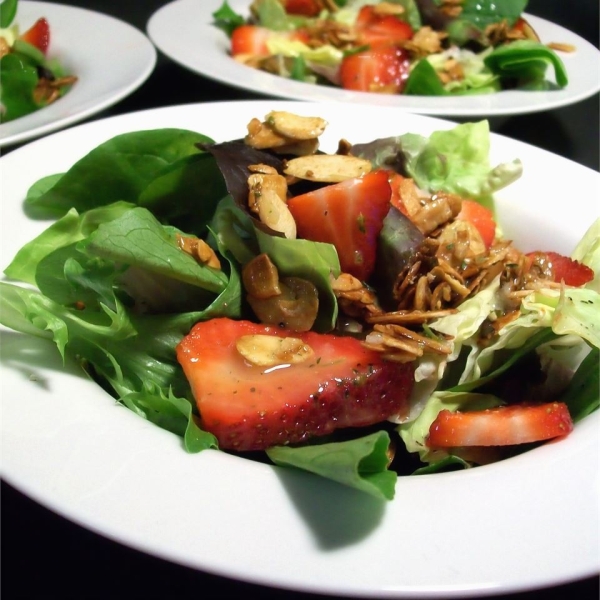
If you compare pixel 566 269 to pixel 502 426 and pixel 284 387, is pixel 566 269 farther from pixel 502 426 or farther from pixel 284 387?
pixel 284 387

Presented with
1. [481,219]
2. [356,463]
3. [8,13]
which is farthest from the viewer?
[8,13]

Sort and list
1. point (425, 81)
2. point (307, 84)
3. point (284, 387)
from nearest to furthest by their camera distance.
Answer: point (284, 387)
point (307, 84)
point (425, 81)

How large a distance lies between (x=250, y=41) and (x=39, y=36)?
72 cm

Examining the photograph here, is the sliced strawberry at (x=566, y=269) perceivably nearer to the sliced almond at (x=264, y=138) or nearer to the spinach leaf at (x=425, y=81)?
the sliced almond at (x=264, y=138)

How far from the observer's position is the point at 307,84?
1.99 meters

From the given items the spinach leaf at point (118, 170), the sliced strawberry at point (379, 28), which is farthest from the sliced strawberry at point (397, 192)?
the sliced strawberry at point (379, 28)

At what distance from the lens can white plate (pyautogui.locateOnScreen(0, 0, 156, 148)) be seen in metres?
1.60

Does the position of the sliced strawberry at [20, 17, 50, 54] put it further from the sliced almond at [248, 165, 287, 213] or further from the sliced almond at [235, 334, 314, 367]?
the sliced almond at [235, 334, 314, 367]

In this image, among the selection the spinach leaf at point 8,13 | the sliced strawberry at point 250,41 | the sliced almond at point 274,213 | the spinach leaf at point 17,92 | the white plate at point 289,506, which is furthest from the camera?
the sliced strawberry at point 250,41

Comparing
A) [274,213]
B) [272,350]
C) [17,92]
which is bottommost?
[17,92]

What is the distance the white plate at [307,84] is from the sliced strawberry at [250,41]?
4cm

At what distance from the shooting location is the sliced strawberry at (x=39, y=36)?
7.30 ft

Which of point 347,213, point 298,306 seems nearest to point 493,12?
point 347,213

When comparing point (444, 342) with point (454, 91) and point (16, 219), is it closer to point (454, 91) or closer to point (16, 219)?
point (16, 219)
